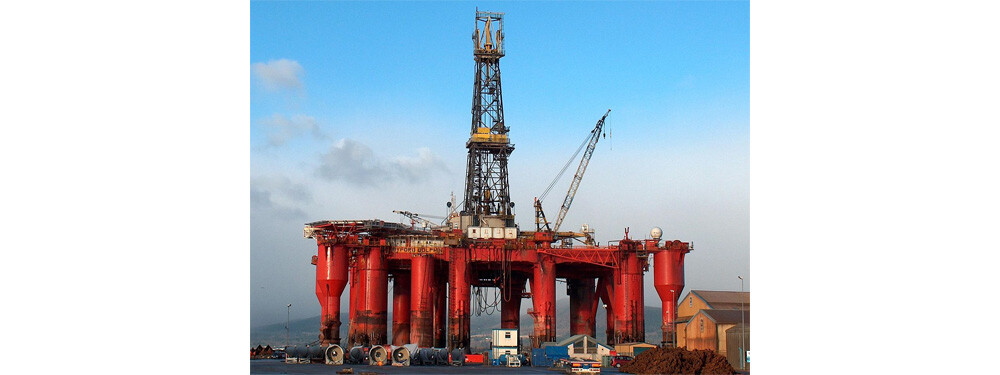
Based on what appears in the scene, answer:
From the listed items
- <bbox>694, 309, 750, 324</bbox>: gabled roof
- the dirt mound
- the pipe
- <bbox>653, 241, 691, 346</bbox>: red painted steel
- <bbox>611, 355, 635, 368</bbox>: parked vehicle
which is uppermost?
<bbox>653, 241, 691, 346</bbox>: red painted steel

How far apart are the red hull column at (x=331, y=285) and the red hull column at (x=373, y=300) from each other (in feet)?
Result: 3.94

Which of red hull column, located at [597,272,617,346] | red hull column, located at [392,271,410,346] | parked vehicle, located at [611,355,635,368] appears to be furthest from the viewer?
red hull column, located at [392,271,410,346]

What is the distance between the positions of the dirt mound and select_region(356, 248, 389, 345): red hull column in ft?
61.0

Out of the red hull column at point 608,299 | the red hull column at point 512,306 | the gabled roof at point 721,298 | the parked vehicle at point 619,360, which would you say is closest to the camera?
the parked vehicle at point 619,360

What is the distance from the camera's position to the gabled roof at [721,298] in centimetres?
4697

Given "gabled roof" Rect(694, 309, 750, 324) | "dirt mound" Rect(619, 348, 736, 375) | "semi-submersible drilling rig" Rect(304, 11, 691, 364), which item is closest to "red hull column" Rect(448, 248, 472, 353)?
"semi-submersible drilling rig" Rect(304, 11, 691, 364)

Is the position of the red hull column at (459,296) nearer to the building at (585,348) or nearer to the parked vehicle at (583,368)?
the building at (585,348)

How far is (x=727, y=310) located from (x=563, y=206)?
18.3 metres

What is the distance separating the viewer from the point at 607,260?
4906 centimetres

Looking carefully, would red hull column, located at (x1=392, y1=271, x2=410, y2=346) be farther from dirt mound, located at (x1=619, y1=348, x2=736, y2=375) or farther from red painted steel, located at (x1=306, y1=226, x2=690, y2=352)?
dirt mound, located at (x1=619, y1=348, x2=736, y2=375)

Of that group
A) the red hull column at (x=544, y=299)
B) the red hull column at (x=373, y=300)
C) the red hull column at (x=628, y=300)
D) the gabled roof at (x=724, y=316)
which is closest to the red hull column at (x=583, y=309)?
the red hull column at (x=628, y=300)

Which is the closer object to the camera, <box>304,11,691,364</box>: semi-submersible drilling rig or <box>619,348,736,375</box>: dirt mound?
<box>619,348,736,375</box>: dirt mound

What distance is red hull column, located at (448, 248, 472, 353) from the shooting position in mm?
47812
